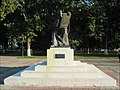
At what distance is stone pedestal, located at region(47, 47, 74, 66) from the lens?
44.3ft

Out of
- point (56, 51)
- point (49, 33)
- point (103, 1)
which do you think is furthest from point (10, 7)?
point (56, 51)

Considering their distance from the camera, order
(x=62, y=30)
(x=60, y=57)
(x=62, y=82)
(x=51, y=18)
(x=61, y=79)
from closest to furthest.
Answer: (x=62, y=82) < (x=61, y=79) < (x=60, y=57) < (x=62, y=30) < (x=51, y=18)

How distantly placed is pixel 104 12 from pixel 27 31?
1183cm

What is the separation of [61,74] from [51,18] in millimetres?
30087

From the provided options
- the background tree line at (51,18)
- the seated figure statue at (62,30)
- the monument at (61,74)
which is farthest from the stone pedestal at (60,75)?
the background tree line at (51,18)

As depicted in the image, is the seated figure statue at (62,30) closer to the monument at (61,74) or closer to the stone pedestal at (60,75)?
the monument at (61,74)

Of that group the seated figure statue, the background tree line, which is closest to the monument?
the seated figure statue

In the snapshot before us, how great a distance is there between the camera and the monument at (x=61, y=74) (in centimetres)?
1184

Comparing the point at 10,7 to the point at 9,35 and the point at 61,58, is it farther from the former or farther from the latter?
the point at 61,58

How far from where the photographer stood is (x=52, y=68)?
13.2 m

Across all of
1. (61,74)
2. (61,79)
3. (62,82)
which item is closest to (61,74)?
(61,74)

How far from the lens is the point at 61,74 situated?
12.5 metres

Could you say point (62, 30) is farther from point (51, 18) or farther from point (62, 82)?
point (51, 18)

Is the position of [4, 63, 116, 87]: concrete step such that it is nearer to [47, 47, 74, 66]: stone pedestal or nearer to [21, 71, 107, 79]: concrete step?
[21, 71, 107, 79]: concrete step
